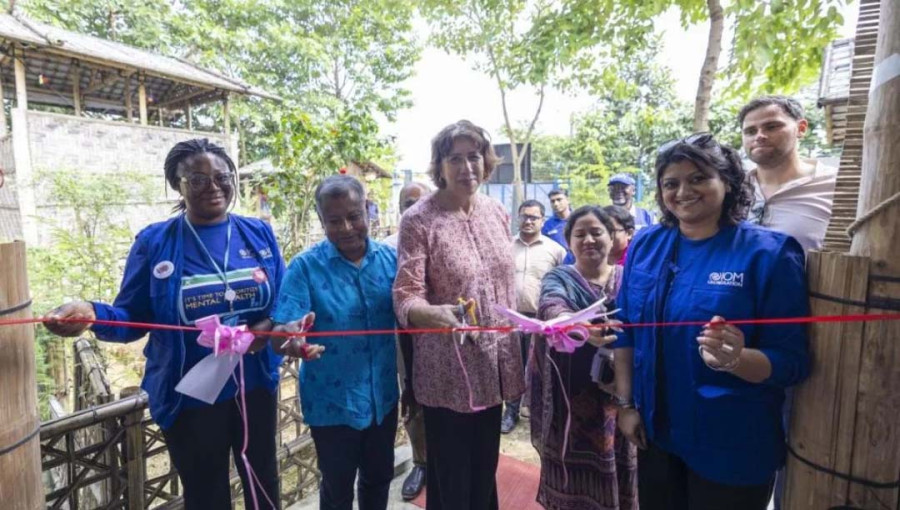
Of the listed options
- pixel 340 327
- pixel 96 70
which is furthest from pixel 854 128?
pixel 96 70

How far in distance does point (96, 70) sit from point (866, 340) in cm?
1387

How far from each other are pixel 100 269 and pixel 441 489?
644 cm

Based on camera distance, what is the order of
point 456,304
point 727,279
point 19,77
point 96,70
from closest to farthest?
point 727,279, point 456,304, point 19,77, point 96,70

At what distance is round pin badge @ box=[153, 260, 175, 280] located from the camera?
6.57 ft

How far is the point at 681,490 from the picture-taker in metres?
1.76

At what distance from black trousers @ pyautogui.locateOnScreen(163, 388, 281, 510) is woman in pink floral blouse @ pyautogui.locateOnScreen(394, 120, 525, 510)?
73 centimetres

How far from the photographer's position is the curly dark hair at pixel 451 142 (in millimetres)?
2088

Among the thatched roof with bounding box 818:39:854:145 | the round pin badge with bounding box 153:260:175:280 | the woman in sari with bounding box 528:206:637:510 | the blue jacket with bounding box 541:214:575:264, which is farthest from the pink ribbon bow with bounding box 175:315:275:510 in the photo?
the thatched roof with bounding box 818:39:854:145

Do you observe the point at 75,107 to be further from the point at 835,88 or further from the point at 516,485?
the point at 835,88

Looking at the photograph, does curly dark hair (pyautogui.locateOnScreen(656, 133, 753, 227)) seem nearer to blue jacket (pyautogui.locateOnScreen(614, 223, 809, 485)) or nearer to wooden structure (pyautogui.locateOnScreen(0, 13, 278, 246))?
blue jacket (pyautogui.locateOnScreen(614, 223, 809, 485))

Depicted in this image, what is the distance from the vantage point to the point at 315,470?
3.75m

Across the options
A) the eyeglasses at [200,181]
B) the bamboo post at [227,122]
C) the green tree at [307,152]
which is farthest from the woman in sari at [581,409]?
the bamboo post at [227,122]

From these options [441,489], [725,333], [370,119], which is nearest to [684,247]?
[725,333]

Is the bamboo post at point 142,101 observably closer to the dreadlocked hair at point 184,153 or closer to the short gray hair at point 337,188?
the dreadlocked hair at point 184,153
